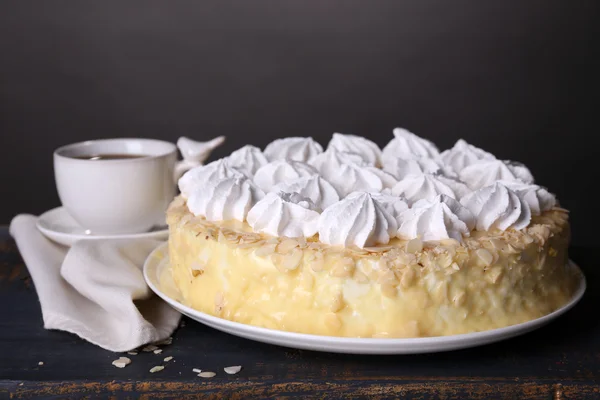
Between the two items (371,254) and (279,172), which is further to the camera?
(279,172)

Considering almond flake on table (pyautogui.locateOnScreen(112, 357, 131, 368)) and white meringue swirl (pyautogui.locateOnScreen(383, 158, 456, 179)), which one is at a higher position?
white meringue swirl (pyautogui.locateOnScreen(383, 158, 456, 179))

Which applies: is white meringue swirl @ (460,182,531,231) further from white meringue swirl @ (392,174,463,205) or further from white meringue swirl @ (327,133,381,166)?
white meringue swirl @ (327,133,381,166)

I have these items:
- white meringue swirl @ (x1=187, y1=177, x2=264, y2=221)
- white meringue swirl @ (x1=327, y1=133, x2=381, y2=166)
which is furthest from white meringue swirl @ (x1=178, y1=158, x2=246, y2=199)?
white meringue swirl @ (x1=327, y1=133, x2=381, y2=166)

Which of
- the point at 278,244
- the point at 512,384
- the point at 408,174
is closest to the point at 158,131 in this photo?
the point at 408,174

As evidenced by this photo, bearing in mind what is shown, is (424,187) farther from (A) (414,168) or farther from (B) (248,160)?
(B) (248,160)

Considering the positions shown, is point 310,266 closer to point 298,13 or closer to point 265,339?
point 265,339

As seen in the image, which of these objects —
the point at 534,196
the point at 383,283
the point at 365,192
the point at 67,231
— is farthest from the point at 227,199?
the point at 67,231
